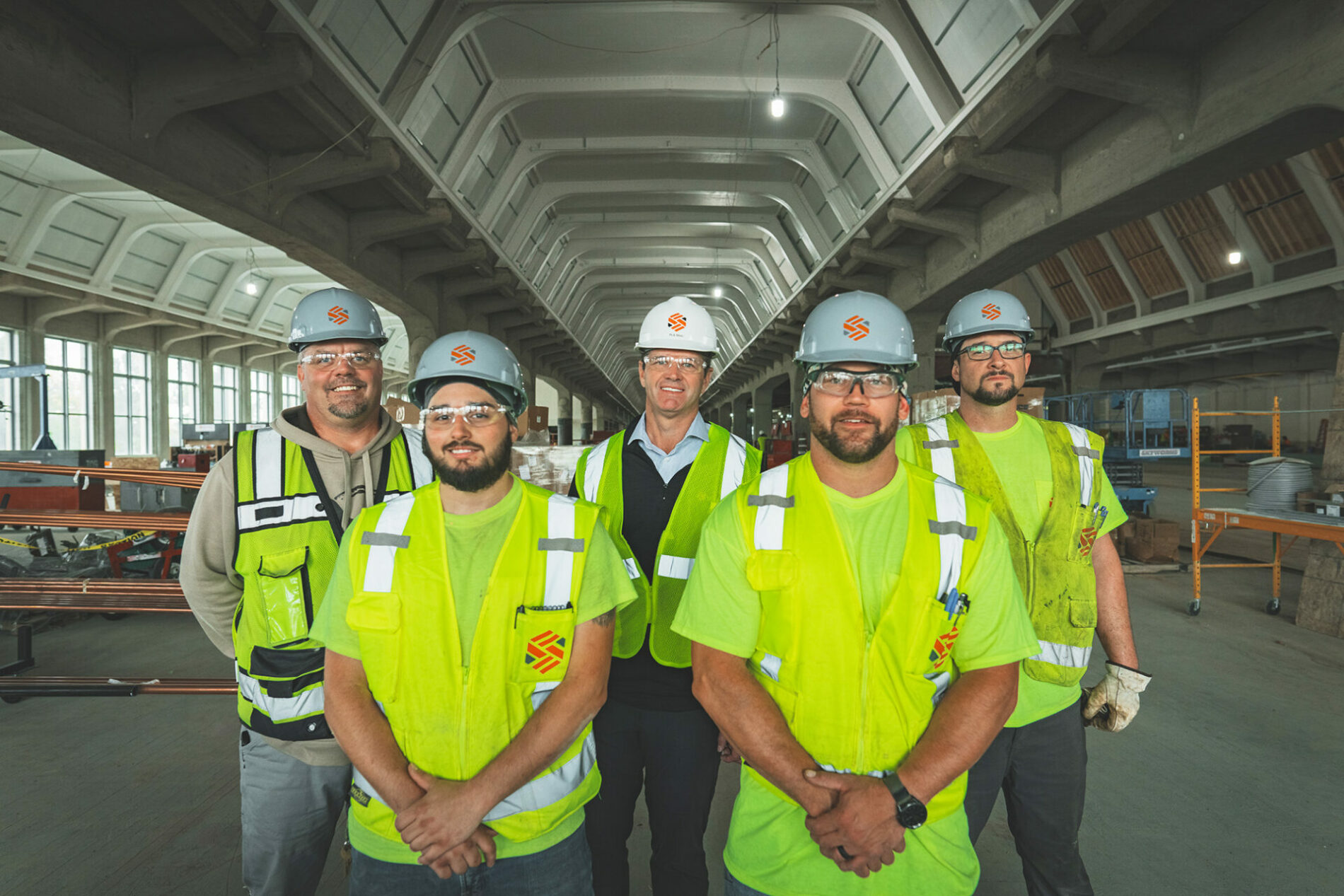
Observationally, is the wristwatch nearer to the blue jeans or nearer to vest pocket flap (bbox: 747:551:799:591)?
vest pocket flap (bbox: 747:551:799:591)

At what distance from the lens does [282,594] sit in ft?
7.44

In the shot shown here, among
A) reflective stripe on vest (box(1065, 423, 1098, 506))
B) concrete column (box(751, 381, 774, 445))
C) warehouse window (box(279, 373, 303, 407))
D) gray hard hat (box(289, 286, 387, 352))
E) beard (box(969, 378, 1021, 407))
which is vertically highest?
warehouse window (box(279, 373, 303, 407))

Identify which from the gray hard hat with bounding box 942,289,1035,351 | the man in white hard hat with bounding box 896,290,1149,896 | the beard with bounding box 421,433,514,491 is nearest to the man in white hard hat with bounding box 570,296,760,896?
the beard with bounding box 421,433,514,491

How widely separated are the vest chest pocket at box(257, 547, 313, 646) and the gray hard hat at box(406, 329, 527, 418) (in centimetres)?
74

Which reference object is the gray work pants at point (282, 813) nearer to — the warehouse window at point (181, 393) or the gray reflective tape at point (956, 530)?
the gray reflective tape at point (956, 530)

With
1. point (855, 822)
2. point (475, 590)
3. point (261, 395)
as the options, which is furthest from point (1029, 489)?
point (261, 395)

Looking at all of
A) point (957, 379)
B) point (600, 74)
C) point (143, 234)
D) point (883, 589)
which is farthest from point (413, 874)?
point (143, 234)

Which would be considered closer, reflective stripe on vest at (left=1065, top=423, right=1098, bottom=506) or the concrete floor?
reflective stripe on vest at (left=1065, top=423, right=1098, bottom=506)

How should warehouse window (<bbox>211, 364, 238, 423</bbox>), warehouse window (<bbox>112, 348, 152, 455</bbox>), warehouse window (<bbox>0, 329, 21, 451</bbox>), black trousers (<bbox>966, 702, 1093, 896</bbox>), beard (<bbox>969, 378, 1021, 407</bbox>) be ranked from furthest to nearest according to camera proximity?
1. warehouse window (<bbox>211, 364, 238, 423</bbox>)
2. warehouse window (<bbox>112, 348, 152, 455</bbox>)
3. warehouse window (<bbox>0, 329, 21, 451</bbox>)
4. beard (<bbox>969, 378, 1021, 407</bbox>)
5. black trousers (<bbox>966, 702, 1093, 896</bbox>)

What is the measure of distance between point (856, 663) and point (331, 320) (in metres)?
2.23

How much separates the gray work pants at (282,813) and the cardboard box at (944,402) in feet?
26.9

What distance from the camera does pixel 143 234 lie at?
63.2 ft

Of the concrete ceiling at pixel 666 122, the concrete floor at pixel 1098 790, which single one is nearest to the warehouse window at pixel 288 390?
the concrete ceiling at pixel 666 122

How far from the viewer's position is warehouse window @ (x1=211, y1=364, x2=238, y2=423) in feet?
95.0
